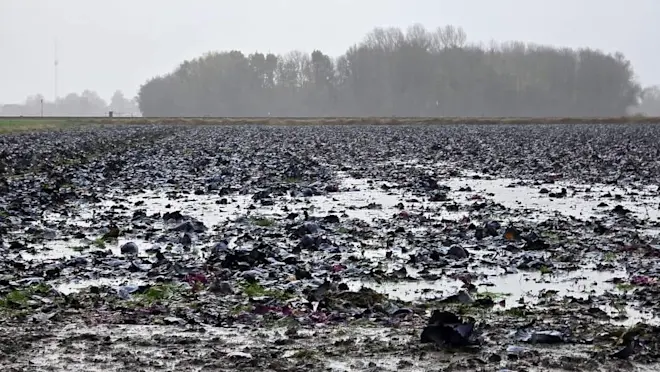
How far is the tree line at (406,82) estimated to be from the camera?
152500 mm

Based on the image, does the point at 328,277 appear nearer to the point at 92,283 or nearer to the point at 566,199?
the point at 92,283

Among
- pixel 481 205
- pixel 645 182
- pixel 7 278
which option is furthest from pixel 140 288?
pixel 645 182

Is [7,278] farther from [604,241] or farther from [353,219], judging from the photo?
[604,241]

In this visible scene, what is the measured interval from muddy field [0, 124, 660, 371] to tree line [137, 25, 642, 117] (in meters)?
137

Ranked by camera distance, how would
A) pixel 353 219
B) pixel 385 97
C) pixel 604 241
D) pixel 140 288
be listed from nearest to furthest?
1. pixel 140 288
2. pixel 604 241
3. pixel 353 219
4. pixel 385 97

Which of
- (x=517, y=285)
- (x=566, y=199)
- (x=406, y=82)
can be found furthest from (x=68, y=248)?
(x=406, y=82)

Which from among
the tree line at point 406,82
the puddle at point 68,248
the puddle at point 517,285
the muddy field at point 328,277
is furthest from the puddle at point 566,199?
the tree line at point 406,82

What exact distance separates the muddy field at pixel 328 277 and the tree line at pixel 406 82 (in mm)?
137338

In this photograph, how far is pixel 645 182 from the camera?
17906 millimetres

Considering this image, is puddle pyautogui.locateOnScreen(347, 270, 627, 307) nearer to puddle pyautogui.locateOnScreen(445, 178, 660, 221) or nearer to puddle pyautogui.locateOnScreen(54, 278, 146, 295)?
puddle pyautogui.locateOnScreen(54, 278, 146, 295)

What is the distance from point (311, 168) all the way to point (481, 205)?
921cm

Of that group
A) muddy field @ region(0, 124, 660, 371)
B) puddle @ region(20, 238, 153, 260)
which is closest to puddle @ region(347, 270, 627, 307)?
muddy field @ region(0, 124, 660, 371)

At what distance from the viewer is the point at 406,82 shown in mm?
154875

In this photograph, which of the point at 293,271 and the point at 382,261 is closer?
the point at 293,271
